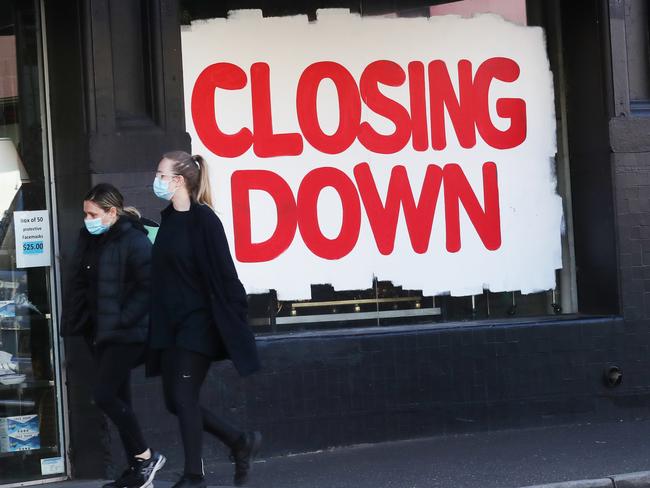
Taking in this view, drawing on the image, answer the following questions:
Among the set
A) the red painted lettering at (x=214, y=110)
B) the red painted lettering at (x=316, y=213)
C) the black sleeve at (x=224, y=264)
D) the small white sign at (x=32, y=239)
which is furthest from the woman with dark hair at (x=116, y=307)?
the red painted lettering at (x=316, y=213)

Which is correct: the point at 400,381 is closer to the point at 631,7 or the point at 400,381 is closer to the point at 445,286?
the point at 445,286

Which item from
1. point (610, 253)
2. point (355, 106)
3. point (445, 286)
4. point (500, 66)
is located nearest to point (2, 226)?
point (355, 106)

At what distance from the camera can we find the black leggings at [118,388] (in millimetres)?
7075

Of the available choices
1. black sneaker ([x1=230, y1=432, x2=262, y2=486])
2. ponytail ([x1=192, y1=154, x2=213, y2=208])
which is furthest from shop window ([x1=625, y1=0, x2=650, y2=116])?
black sneaker ([x1=230, y1=432, x2=262, y2=486])

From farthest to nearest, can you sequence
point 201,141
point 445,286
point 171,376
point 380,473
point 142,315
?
point 445,286 → point 201,141 → point 380,473 → point 142,315 → point 171,376

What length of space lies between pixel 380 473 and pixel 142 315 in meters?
1.99

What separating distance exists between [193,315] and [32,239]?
2180mm

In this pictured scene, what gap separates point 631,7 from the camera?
988 cm

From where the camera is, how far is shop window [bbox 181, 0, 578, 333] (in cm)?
914

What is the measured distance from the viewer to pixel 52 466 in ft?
27.1

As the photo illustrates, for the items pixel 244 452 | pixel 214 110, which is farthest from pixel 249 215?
pixel 244 452

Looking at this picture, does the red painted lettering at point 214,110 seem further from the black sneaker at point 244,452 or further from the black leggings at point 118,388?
the black sneaker at point 244,452

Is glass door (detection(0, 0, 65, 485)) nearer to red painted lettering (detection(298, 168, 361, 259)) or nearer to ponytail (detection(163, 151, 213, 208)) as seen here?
ponytail (detection(163, 151, 213, 208))

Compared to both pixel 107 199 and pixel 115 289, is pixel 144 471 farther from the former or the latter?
pixel 107 199
